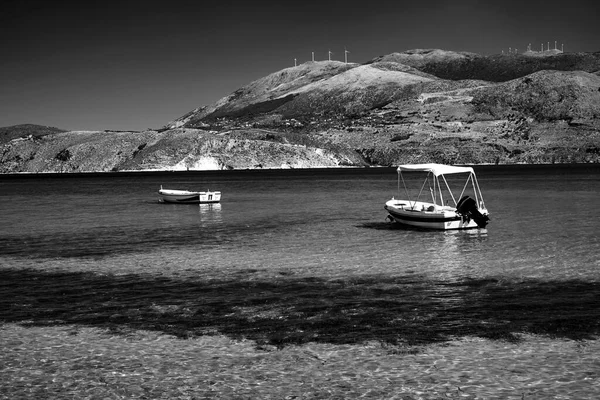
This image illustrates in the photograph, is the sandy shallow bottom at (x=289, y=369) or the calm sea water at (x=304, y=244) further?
the calm sea water at (x=304, y=244)

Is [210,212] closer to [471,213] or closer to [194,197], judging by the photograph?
[194,197]

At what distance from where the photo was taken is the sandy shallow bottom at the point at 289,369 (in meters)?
15.3

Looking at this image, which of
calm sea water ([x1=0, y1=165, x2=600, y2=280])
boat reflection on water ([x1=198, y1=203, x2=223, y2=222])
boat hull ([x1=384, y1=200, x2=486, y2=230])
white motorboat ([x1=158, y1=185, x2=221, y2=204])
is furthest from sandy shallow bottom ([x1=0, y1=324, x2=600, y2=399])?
white motorboat ([x1=158, y1=185, x2=221, y2=204])

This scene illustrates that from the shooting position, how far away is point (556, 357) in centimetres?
1720

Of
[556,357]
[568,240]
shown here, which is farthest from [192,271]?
Answer: [568,240]

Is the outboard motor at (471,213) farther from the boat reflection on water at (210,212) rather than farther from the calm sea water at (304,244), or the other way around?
the boat reflection on water at (210,212)

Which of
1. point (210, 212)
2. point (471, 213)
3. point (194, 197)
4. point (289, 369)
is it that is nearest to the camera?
point (289, 369)

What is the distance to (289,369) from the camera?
661 inches

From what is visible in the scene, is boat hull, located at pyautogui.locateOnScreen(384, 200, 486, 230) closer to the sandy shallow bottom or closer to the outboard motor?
the outboard motor

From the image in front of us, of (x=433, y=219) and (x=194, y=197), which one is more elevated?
(x=433, y=219)

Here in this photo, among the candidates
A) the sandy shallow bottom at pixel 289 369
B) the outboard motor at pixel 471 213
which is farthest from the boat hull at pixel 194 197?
the sandy shallow bottom at pixel 289 369

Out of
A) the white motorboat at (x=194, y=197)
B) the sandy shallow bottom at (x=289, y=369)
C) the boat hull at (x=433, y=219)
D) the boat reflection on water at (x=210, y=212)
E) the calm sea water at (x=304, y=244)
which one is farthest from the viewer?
the white motorboat at (x=194, y=197)

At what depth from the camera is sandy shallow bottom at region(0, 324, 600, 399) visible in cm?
1533

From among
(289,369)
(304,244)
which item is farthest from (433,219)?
(289,369)
